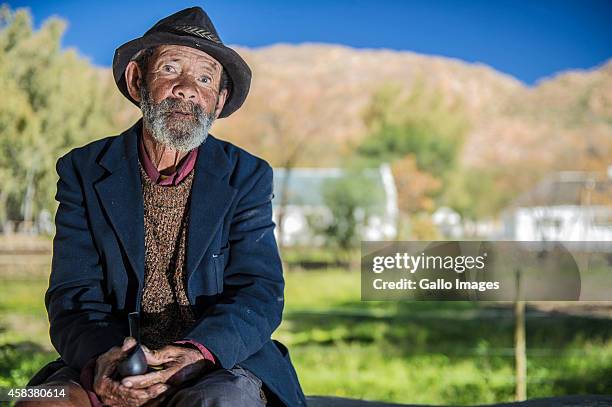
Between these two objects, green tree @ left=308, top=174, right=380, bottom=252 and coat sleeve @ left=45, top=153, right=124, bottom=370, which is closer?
coat sleeve @ left=45, top=153, right=124, bottom=370

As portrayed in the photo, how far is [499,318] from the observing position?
791 centimetres

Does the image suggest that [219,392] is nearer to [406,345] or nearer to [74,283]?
[74,283]

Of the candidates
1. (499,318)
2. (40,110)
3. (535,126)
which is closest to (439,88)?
(535,126)

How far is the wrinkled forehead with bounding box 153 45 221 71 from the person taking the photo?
5.24 ft

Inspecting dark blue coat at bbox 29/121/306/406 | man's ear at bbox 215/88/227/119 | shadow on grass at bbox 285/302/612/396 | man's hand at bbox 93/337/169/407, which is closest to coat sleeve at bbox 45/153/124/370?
dark blue coat at bbox 29/121/306/406

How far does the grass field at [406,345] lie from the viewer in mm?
5926

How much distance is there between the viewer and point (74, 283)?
59.8 inches

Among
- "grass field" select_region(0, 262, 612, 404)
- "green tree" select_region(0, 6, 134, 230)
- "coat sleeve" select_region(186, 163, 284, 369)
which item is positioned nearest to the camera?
"coat sleeve" select_region(186, 163, 284, 369)

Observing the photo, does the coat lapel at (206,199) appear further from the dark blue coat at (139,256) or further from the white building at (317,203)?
the white building at (317,203)

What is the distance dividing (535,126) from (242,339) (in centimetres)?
937

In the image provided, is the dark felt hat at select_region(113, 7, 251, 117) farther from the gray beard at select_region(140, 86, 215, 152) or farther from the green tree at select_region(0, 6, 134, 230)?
the green tree at select_region(0, 6, 134, 230)

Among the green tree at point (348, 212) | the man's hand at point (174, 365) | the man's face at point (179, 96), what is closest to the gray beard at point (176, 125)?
the man's face at point (179, 96)

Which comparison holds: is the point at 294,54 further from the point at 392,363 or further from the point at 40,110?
the point at 392,363

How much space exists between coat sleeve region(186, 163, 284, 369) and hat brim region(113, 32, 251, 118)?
211 mm
